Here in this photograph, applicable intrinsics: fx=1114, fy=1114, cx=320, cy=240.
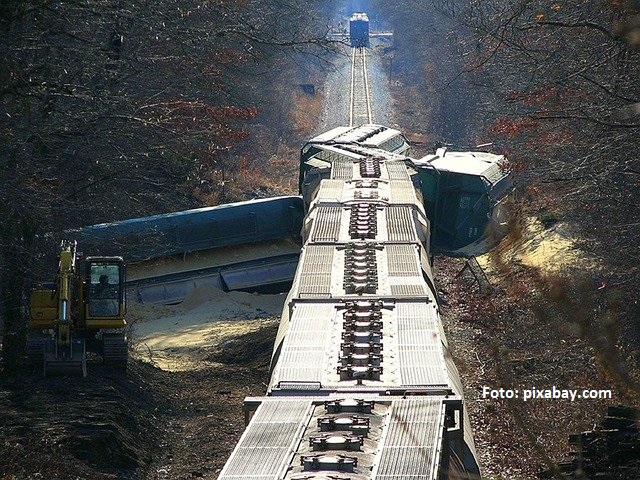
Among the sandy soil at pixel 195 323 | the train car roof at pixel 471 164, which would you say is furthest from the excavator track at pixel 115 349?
the train car roof at pixel 471 164

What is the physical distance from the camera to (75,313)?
19.7m

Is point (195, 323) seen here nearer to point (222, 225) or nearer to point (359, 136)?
point (222, 225)

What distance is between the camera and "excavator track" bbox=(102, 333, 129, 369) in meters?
19.7

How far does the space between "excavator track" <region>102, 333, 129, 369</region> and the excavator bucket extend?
743mm

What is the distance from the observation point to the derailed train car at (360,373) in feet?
29.6

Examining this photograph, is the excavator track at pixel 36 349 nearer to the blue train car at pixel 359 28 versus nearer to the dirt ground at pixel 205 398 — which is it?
the dirt ground at pixel 205 398

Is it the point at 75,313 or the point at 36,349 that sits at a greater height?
the point at 75,313

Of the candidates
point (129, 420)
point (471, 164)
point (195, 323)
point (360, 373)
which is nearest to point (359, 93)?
point (471, 164)

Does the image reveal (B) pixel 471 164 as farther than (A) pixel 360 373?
Yes

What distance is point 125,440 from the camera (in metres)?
16.6

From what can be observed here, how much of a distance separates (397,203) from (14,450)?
354 inches

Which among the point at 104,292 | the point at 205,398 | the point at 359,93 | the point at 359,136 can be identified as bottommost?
the point at 205,398

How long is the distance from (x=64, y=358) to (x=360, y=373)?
28.6 feet

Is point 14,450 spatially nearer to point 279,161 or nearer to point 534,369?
point 534,369
